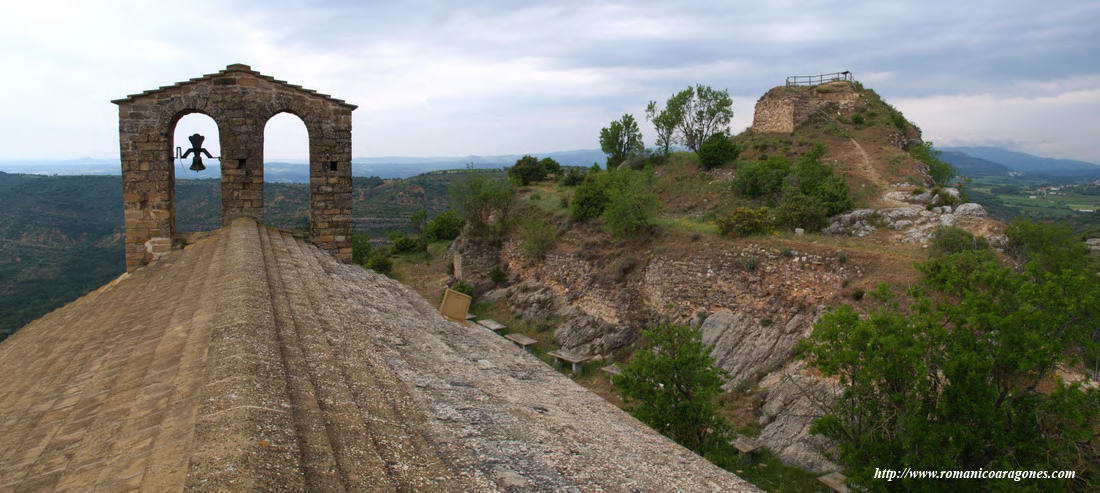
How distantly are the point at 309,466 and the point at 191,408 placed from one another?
2.20 feet

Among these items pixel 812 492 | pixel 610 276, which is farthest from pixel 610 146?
pixel 812 492

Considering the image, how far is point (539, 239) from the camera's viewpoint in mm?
25719

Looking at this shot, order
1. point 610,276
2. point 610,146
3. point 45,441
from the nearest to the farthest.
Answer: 1. point 45,441
2. point 610,276
3. point 610,146

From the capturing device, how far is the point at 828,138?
30297 millimetres

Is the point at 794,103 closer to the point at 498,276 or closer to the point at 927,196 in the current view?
the point at 927,196

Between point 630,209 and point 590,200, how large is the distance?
329cm

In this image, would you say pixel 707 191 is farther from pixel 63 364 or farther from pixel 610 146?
pixel 63 364

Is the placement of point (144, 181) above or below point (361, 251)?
above

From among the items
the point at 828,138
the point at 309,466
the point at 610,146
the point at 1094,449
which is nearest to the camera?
the point at 309,466

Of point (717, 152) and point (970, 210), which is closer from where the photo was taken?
point (970, 210)

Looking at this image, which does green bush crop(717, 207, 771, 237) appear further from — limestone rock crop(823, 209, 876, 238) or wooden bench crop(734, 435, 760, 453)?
wooden bench crop(734, 435, 760, 453)

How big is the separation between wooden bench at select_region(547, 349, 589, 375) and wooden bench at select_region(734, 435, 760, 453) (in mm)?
6564

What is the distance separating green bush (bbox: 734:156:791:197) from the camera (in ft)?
80.4

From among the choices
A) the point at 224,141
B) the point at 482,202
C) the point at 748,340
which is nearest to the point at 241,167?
the point at 224,141
